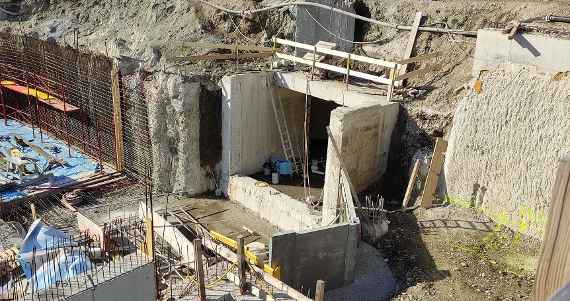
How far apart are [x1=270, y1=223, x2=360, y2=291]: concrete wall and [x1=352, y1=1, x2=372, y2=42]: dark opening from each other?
28.1 feet

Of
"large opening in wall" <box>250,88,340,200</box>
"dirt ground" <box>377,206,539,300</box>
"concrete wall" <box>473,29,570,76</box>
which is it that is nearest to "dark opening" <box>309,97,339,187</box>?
"large opening in wall" <box>250,88,340,200</box>

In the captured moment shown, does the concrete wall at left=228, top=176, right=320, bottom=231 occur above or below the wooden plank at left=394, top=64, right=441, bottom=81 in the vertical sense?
below

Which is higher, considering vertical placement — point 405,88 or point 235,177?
point 405,88

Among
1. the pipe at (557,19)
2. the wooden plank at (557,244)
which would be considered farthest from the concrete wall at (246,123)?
the wooden plank at (557,244)

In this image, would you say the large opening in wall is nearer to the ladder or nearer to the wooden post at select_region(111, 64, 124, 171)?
the ladder

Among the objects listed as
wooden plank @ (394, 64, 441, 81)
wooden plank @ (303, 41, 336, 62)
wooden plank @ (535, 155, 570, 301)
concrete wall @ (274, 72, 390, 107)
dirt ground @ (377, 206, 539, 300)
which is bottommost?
dirt ground @ (377, 206, 539, 300)

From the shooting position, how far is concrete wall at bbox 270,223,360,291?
10.2 meters

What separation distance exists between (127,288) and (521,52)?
9308 mm

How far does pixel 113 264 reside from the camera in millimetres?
7586

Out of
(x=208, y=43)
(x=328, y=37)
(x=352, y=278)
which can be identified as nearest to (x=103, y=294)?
(x=352, y=278)

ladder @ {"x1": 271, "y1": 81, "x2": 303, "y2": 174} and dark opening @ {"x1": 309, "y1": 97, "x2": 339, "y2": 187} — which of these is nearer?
ladder @ {"x1": 271, "y1": 81, "x2": 303, "y2": 174}

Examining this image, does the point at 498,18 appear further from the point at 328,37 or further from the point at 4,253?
the point at 4,253

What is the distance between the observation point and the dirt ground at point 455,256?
386 inches

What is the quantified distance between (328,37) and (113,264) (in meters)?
11.8
